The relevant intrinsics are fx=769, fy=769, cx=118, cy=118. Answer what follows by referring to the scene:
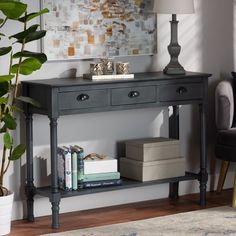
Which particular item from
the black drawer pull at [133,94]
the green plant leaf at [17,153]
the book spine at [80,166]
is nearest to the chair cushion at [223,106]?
the black drawer pull at [133,94]

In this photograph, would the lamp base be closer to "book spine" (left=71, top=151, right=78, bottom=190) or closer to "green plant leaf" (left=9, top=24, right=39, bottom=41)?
"book spine" (left=71, top=151, right=78, bottom=190)

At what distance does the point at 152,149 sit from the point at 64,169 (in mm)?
669

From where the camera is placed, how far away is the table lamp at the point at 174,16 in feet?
16.7

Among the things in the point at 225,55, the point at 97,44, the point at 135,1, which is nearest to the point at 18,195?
the point at 97,44

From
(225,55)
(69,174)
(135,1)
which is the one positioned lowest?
(69,174)

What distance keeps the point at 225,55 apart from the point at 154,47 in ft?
2.21

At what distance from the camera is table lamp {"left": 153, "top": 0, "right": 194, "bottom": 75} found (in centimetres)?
510

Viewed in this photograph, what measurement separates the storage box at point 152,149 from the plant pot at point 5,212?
3.21 feet

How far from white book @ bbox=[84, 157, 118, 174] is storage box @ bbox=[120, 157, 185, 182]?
7.0 inches

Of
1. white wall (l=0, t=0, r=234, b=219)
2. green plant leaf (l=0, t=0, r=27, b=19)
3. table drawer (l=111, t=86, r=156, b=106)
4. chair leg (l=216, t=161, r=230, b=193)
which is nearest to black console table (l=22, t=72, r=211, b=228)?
table drawer (l=111, t=86, r=156, b=106)

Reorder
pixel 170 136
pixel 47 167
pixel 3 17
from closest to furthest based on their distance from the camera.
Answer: pixel 3 17 < pixel 47 167 < pixel 170 136

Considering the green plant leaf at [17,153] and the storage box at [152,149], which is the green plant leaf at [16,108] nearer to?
the green plant leaf at [17,153]

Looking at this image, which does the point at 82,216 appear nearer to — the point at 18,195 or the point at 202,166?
the point at 18,195

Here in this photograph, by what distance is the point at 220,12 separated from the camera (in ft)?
18.8
